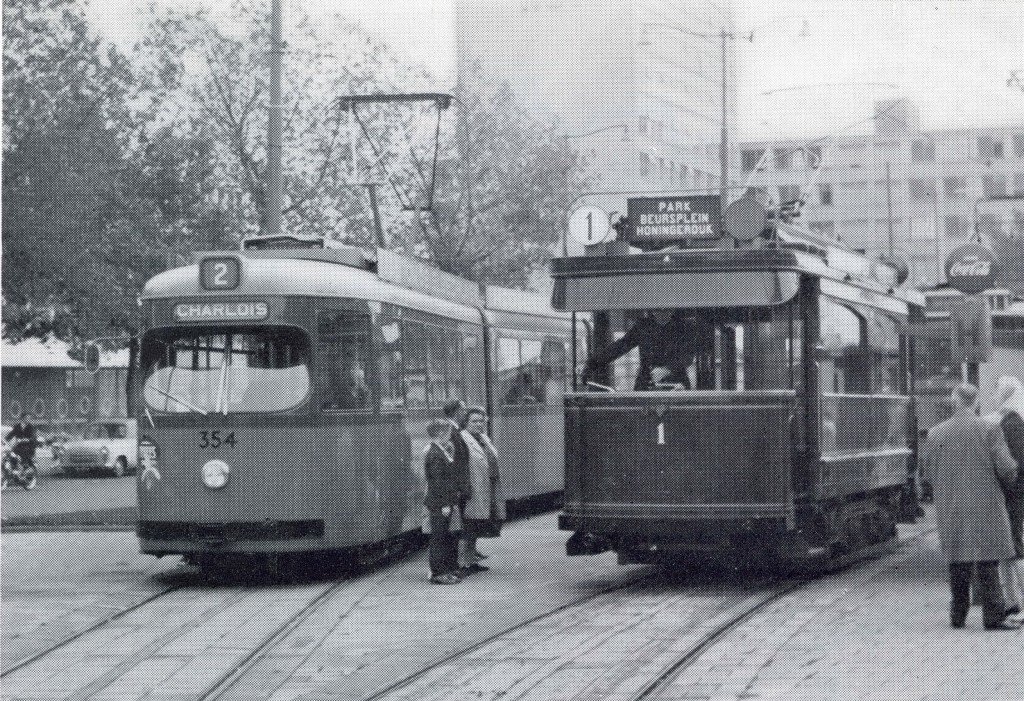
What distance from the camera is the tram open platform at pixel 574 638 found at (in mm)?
10023

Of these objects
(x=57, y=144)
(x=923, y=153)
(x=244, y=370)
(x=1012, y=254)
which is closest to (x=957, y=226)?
(x=923, y=153)

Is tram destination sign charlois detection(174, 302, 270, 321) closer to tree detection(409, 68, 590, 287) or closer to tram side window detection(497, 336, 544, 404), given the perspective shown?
tram side window detection(497, 336, 544, 404)

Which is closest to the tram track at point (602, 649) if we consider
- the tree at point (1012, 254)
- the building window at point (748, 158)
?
the tree at point (1012, 254)

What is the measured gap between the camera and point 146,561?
1786 cm

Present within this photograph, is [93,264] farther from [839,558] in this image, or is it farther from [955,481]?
[955,481]

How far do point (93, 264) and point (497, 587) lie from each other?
21636mm

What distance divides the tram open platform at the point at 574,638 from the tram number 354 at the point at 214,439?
1.37 metres

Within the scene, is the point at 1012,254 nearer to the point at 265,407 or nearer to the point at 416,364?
the point at 416,364

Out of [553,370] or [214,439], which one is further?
[553,370]

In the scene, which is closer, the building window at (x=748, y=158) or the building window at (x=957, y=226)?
the building window at (x=748, y=158)

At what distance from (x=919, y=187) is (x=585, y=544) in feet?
292

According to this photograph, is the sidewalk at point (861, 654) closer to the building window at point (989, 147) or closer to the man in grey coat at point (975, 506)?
the man in grey coat at point (975, 506)

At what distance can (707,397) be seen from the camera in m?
14.1

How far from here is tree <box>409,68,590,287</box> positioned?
37250 mm
